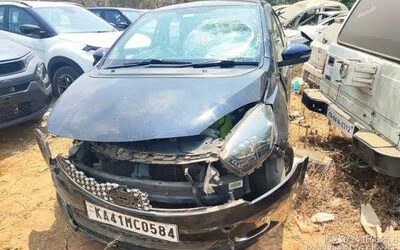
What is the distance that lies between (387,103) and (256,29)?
1240 millimetres

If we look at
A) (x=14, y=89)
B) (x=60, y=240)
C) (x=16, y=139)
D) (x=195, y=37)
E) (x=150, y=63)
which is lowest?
(x=16, y=139)

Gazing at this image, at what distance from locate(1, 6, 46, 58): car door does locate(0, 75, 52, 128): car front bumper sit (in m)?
1.62

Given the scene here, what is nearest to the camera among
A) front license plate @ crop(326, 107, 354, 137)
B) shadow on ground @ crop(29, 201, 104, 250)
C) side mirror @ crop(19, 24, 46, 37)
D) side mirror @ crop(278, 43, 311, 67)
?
shadow on ground @ crop(29, 201, 104, 250)

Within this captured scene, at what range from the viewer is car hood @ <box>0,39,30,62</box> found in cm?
453

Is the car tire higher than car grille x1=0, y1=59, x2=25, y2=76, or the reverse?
car grille x1=0, y1=59, x2=25, y2=76

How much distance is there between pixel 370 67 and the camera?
3111mm

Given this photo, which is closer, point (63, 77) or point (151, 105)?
point (151, 105)

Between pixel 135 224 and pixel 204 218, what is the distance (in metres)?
0.43

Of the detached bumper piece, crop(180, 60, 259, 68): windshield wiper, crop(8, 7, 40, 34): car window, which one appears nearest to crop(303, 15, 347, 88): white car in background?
the detached bumper piece

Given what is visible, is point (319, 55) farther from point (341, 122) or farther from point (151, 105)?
point (151, 105)

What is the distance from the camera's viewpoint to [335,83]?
3.79 m

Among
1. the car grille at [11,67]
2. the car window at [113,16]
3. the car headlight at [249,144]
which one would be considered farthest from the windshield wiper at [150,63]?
the car window at [113,16]

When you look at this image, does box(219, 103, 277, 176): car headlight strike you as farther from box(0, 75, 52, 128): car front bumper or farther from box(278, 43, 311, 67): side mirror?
box(0, 75, 52, 128): car front bumper

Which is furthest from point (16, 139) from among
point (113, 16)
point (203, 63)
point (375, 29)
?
point (113, 16)
